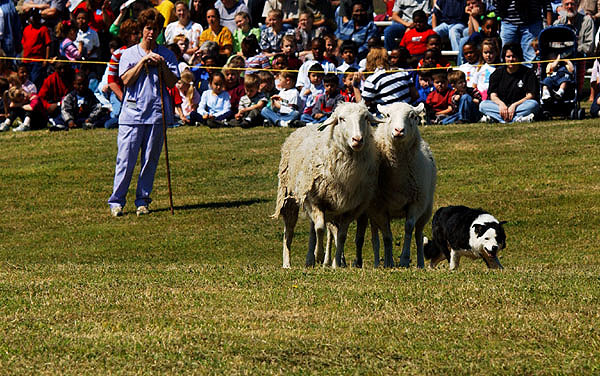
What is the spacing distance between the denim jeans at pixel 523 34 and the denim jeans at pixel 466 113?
165 centimetres

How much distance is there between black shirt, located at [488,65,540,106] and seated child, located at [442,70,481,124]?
0.59 meters

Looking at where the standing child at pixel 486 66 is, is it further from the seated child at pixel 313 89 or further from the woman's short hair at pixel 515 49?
the seated child at pixel 313 89

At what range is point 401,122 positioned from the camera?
10.6m

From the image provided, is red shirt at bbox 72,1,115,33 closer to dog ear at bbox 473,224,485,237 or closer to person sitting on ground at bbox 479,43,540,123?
person sitting on ground at bbox 479,43,540,123

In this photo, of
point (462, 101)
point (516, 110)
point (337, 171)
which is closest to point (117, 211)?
point (337, 171)

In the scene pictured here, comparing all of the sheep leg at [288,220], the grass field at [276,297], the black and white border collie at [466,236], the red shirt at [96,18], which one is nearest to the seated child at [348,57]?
the grass field at [276,297]

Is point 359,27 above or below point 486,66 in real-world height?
above

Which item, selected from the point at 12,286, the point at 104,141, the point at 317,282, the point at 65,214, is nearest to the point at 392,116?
the point at 317,282

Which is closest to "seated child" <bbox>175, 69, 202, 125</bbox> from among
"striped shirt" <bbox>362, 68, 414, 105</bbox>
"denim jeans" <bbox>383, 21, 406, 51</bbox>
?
"denim jeans" <bbox>383, 21, 406, 51</bbox>

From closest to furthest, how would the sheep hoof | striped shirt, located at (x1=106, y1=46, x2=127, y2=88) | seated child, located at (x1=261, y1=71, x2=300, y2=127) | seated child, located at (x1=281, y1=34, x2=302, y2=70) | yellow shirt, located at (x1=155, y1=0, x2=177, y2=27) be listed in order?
the sheep hoof, striped shirt, located at (x1=106, y1=46, x2=127, y2=88), seated child, located at (x1=261, y1=71, x2=300, y2=127), seated child, located at (x1=281, y1=34, x2=302, y2=70), yellow shirt, located at (x1=155, y1=0, x2=177, y2=27)

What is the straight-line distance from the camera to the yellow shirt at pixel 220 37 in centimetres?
2294

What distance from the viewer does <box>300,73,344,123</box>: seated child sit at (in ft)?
63.6

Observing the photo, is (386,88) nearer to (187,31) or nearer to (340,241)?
(187,31)

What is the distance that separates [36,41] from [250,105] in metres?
5.91
